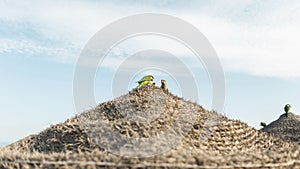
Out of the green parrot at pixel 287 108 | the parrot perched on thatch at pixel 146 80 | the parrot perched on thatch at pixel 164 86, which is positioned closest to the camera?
the parrot perched on thatch at pixel 164 86

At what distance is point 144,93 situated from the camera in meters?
10.3

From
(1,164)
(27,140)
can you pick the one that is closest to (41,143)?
→ (27,140)

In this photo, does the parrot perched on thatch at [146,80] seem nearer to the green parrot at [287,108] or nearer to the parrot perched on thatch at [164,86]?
the parrot perched on thatch at [164,86]

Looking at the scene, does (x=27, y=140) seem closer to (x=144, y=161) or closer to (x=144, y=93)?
(x=144, y=93)

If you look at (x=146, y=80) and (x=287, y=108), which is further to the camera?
(x=287, y=108)

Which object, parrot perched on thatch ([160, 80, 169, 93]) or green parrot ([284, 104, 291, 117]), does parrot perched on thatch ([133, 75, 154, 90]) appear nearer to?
parrot perched on thatch ([160, 80, 169, 93])

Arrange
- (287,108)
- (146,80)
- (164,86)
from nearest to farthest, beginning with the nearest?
(164,86) < (146,80) < (287,108)

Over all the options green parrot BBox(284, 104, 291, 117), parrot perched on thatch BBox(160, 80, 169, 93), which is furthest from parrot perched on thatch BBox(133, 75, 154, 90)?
green parrot BBox(284, 104, 291, 117)

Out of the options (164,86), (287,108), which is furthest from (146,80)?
(287,108)

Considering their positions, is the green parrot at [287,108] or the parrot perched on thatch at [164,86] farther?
the green parrot at [287,108]

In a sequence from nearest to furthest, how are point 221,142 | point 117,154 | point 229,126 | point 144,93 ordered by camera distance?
1. point 117,154
2. point 221,142
3. point 229,126
4. point 144,93

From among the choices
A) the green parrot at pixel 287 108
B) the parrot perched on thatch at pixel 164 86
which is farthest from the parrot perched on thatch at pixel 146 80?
the green parrot at pixel 287 108

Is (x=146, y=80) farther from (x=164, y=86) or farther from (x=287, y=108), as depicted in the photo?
(x=287, y=108)

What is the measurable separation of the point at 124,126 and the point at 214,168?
263 cm
